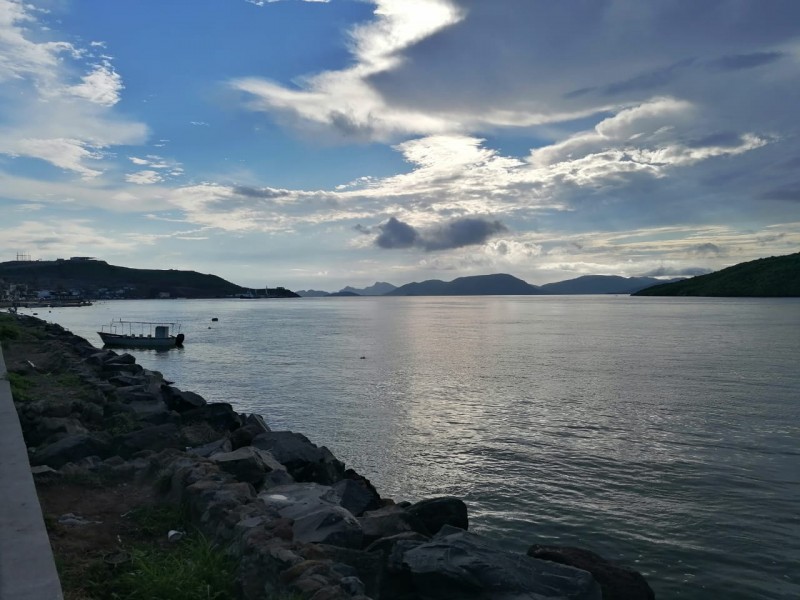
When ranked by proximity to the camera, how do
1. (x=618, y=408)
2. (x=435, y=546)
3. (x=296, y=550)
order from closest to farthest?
1. (x=296, y=550)
2. (x=435, y=546)
3. (x=618, y=408)

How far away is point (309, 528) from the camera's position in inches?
349

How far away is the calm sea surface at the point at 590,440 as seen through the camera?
530 inches

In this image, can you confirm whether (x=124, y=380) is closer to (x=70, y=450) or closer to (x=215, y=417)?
(x=215, y=417)

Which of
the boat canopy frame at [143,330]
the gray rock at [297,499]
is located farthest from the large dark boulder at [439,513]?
the boat canopy frame at [143,330]

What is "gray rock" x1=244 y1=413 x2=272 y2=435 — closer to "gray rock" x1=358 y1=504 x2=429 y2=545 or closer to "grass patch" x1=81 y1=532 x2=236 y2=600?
"gray rock" x1=358 y1=504 x2=429 y2=545

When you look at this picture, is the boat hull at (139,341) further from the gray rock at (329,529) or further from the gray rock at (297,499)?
the gray rock at (329,529)

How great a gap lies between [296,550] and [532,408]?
931 inches

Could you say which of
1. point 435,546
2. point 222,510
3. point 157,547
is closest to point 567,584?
point 435,546

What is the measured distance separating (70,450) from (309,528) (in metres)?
6.31

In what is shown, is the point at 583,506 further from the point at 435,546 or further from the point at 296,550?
the point at 296,550

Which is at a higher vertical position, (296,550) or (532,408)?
(296,550)

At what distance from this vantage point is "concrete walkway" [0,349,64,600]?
5705 mm

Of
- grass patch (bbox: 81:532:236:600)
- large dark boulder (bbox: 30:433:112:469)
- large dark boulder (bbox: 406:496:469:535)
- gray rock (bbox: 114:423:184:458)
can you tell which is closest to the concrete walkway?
grass patch (bbox: 81:532:236:600)

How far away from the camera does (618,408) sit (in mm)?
29062
